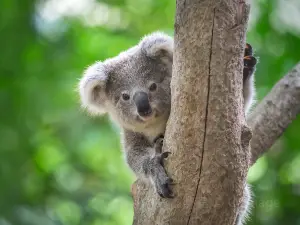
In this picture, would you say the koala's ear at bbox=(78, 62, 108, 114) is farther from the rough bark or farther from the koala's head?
the rough bark

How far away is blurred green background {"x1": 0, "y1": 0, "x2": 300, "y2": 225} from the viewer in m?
5.83

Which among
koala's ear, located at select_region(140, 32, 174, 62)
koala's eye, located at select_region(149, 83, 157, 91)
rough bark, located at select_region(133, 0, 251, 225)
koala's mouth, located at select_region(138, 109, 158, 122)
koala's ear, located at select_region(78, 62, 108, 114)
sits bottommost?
rough bark, located at select_region(133, 0, 251, 225)

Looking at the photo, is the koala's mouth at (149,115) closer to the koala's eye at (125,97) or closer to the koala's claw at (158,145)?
the koala's claw at (158,145)

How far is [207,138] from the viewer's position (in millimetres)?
3357

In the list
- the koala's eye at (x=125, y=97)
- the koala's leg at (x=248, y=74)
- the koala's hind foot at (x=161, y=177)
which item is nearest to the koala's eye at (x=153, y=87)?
the koala's eye at (x=125, y=97)

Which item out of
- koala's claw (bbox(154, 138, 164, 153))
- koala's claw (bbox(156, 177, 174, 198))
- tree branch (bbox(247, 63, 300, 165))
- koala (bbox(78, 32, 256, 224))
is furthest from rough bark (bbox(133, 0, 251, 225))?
tree branch (bbox(247, 63, 300, 165))

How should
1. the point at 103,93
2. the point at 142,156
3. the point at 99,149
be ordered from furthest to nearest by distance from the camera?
1. the point at 99,149
2. the point at 103,93
3. the point at 142,156

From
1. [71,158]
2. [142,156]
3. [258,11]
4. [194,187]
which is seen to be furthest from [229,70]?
[71,158]

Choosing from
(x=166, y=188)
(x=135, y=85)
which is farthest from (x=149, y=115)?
(x=166, y=188)

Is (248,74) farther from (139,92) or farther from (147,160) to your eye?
(147,160)

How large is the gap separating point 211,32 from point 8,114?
10.7 ft

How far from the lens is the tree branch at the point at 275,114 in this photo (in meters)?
4.81

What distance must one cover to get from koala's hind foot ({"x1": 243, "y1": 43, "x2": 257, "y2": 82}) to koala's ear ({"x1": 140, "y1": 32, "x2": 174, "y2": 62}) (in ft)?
1.89

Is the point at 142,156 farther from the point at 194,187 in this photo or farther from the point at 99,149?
the point at 99,149
